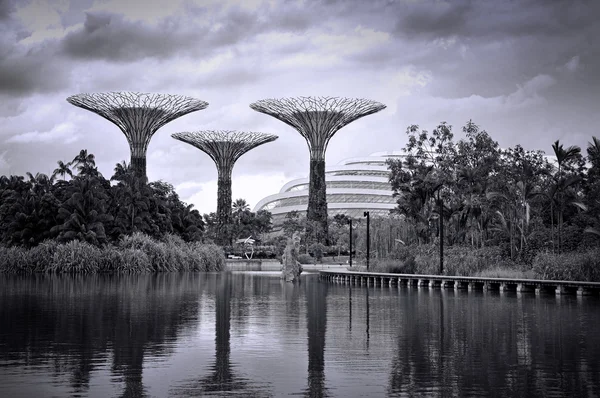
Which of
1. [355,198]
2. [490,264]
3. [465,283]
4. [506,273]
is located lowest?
[465,283]

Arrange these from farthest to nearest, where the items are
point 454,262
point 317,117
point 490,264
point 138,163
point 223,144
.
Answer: point 223,144 → point 317,117 → point 138,163 → point 454,262 → point 490,264

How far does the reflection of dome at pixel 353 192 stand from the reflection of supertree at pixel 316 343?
262ft

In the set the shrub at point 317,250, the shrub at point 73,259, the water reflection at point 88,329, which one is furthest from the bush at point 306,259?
the water reflection at point 88,329

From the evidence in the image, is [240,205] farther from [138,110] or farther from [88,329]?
[88,329]

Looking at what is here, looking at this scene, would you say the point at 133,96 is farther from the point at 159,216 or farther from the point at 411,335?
the point at 411,335

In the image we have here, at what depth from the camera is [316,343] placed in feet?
48.8

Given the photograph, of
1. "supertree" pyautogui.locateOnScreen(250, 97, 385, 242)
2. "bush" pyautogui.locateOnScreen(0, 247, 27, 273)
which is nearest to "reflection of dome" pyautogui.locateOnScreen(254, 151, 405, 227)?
"supertree" pyautogui.locateOnScreen(250, 97, 385, 242)

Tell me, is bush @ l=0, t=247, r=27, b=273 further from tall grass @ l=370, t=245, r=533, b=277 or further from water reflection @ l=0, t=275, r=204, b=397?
water reflection @ l=0, t=275, r=204, b=397

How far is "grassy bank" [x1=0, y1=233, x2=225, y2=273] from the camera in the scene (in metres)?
49.8

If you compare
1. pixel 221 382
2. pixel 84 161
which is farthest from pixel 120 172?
pixel 221 382

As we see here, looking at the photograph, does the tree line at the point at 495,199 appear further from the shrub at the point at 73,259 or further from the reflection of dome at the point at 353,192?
the reflection of dome at the point at 353,192

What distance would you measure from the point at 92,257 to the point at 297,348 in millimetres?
38142

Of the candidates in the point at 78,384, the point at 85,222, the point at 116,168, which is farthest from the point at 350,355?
the point at 116,168

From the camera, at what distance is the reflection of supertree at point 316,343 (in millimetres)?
10367
